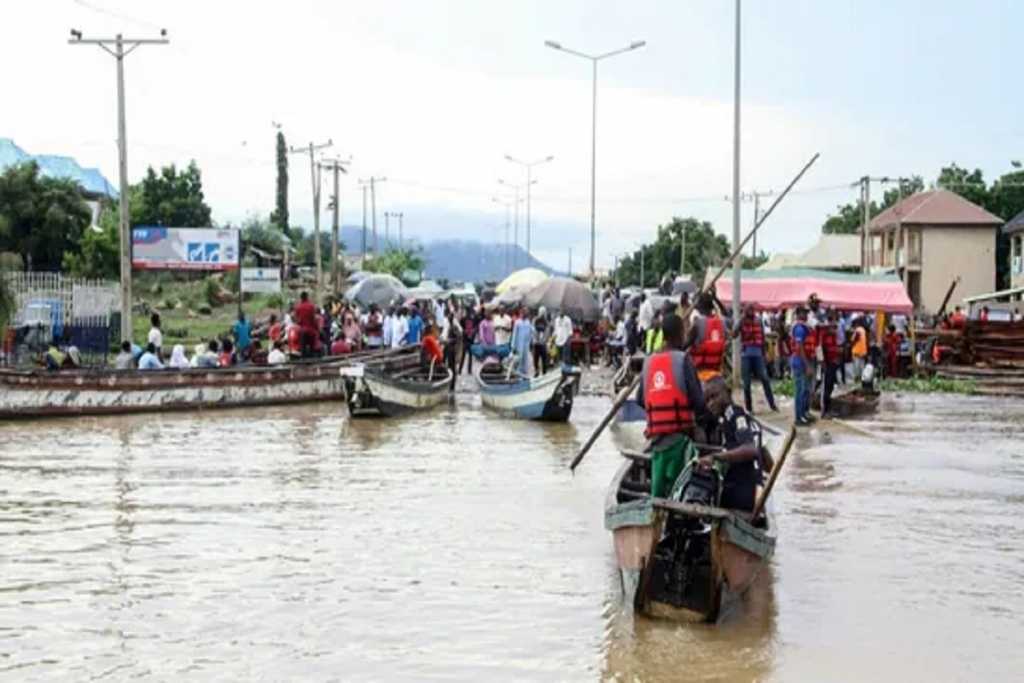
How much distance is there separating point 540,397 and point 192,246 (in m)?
22.8

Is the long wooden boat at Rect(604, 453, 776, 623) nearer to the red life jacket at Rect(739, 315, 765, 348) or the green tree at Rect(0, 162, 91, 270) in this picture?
the red life jacket at Rect(739, 315, 765, 348)

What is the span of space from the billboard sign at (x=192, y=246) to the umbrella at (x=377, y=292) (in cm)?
545

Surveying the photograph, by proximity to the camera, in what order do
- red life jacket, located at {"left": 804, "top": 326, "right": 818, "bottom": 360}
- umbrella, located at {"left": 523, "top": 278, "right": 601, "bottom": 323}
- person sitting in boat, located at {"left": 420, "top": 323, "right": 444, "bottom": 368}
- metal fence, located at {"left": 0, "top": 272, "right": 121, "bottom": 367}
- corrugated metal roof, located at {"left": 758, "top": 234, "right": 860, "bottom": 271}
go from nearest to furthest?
1. red life jacket, located at {"left": 804, "top": 326, "right": 818, "bottom": 360}
2. person sitting in boat, located at {"left": 420, "top": 323, "right": 444, "bottom": 368}
3. metal fence, located at {"left": 0, "top": 272, "right": 121, "bottom": 367}
4. umbrella, located at {"left": 523, "top": 278, "right": 601, "bottom": 323}
5. corrugated metal roof, located at {"left": 758, "top": 234, "right": 860, "bottom": 271}

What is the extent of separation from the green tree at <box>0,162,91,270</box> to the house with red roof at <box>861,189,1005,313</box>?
31.6 meters

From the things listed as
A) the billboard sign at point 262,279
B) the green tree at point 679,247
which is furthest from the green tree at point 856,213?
the billboard sign at point 262,279

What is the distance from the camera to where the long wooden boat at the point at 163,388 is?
22062 millimetres

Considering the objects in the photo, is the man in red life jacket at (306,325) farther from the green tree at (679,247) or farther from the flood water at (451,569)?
the green tree at (679,247)

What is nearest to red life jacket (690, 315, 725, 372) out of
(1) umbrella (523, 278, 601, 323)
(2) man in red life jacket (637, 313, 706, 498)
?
(2) man in red life jacket (637, 313, 706, 498)

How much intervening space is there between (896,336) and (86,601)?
24804mm

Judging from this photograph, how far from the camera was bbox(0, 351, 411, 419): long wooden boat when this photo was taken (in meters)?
22.1

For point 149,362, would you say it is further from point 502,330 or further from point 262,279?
point 262,279

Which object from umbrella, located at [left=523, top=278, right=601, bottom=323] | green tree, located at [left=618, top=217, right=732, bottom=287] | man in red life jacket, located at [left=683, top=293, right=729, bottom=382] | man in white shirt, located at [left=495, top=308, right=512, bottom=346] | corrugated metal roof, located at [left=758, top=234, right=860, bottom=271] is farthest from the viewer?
green tree, located at [left=618, top=217, right=732, bottom=287]

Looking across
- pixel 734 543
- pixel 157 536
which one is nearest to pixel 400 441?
pixel 157 536

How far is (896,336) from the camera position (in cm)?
3172
